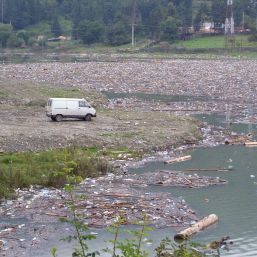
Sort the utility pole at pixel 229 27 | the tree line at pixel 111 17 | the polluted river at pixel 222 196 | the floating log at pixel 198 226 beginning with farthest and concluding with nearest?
the tree line at pixel 111 17, the utility pole at pixel 229 27, the floating log at pixel 198 226, the polluted river at pixel 222 196

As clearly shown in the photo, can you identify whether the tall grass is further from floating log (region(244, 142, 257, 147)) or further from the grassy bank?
floating log (region(244, 142, 257, 147))

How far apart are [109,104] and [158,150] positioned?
17.0 metres

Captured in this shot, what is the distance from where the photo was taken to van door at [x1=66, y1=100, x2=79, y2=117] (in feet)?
118

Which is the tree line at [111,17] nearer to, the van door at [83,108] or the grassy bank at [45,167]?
the van door at [83,108]

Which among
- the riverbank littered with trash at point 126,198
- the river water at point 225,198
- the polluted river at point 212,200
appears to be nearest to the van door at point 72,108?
the riverbank littered with trash at point 126,198

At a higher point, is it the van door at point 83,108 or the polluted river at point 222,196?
the van door at point 83,108

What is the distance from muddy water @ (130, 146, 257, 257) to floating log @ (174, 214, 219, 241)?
164 millimetres

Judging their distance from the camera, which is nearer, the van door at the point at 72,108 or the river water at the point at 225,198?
the river water at the point at 225,198

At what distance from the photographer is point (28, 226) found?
1994cm

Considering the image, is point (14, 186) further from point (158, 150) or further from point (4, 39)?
point (4, 39)

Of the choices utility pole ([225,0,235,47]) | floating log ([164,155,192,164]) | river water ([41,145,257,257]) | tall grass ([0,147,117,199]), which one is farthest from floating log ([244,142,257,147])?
utility pole ([225,0,235,47])

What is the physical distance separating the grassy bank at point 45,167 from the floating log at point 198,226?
4350 mm

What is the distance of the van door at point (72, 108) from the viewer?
36000 millimetres

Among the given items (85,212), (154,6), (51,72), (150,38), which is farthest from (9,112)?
(154,6)
